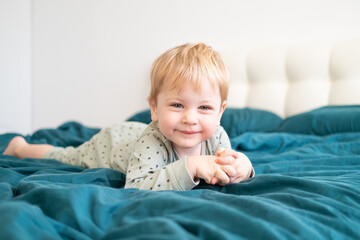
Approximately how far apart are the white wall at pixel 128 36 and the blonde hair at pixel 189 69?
1.42 metres

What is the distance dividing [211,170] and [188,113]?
0.51 ft

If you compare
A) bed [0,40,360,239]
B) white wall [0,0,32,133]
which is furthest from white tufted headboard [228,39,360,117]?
white wall [0,0,32,133]

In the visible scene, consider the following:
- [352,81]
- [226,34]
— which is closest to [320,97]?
[352,81]

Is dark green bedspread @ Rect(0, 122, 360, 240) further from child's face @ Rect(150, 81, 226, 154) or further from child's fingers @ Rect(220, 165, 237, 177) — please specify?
child's face @ Rect(150, 81, 226, 154)

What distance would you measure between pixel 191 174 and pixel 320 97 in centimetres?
146

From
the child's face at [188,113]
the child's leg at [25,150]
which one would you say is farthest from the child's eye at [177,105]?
the child's leg at [25,150]

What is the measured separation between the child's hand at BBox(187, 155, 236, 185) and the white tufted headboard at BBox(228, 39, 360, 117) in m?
1.37

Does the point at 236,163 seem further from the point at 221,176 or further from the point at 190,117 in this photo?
the point at 190,117

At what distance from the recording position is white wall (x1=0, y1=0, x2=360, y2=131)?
2229 millimetres

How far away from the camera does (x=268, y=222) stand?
0.56m

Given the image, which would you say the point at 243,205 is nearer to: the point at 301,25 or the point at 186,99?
the point at 186,99

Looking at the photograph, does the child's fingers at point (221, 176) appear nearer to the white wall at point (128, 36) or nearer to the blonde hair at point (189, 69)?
the blonde hair at point (189, 69)

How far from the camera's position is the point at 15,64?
327 cm

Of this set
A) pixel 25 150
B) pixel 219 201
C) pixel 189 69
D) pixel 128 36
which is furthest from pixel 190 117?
→ pixel 128 36
